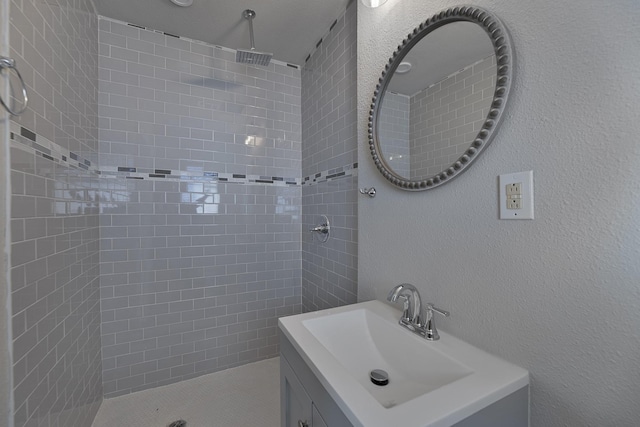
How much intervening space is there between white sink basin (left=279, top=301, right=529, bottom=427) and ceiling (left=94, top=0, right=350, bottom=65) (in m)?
1.78

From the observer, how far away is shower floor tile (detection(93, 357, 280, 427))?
1.55 m

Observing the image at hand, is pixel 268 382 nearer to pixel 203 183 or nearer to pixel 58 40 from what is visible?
pixel 203 183

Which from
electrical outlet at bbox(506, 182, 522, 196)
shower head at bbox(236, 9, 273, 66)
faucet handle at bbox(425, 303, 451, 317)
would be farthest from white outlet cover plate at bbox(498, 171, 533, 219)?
shower head at bbox(236, 9, 273, 66)

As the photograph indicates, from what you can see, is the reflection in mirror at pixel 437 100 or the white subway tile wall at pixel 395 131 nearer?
the reflection in mirror at pixel 437 100

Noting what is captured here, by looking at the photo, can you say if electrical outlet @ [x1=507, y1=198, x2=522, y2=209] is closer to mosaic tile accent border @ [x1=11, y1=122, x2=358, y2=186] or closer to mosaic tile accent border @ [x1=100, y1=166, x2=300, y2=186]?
mosaic tile accent border @ [x1=11, y1=122, x2=358, y2=186]

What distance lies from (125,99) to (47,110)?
0.78m

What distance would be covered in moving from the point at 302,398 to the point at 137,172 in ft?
5.75

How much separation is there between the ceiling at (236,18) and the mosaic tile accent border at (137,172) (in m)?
0.97

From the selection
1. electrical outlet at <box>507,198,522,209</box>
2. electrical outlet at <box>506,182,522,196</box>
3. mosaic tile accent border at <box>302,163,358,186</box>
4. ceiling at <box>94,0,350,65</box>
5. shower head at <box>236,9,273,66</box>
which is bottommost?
electrical outlet at <box>507,198,522,209</box>

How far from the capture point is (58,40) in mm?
1150

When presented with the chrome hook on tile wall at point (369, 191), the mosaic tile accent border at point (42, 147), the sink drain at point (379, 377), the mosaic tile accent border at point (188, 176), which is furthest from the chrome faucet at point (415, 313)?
the mosaic tile accent border at point (188, 176)

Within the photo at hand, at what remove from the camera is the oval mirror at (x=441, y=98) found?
731mm

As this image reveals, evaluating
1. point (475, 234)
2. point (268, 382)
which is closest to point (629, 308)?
point (475, 234)

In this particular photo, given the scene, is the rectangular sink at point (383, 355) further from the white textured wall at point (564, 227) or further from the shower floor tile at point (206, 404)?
the shower floor tile at point (206, 404)
